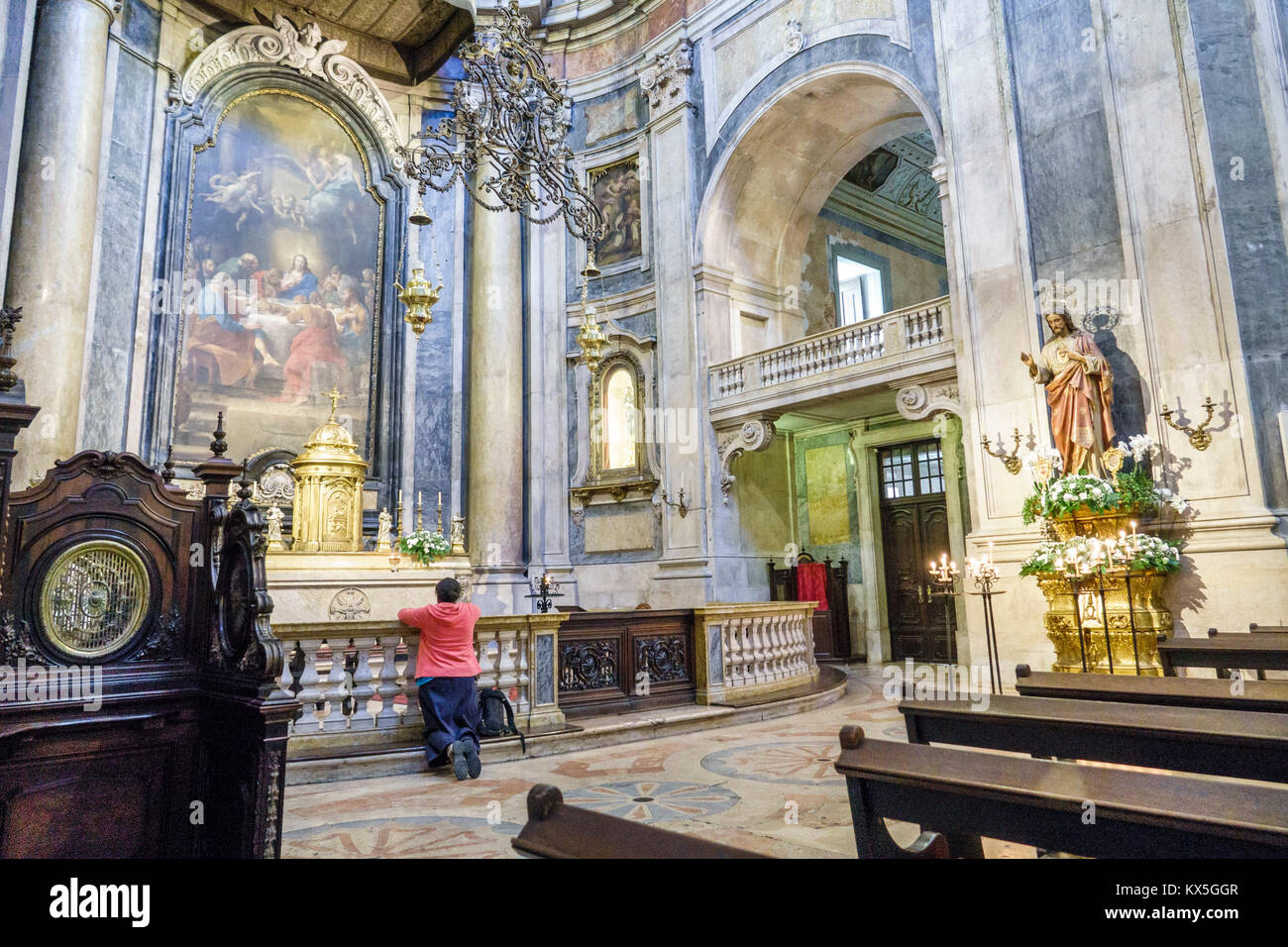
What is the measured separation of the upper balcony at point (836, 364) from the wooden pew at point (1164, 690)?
6.61 m

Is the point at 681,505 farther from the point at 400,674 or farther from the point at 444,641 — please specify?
the point at 444,641

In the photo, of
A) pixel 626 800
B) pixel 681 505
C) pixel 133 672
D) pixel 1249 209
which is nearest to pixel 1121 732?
pixel 626 800

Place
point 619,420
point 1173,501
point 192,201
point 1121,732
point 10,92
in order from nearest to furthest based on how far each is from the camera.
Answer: point 1121,732
point 1173,501
point 10,92
point 192,201
point 619,420

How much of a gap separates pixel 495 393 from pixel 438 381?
3.59 feet

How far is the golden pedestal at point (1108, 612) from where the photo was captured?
7.55 m

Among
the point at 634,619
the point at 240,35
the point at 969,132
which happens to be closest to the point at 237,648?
the point at 634,619

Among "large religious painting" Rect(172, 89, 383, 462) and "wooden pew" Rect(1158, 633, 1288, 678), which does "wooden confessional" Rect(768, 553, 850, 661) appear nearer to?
"large religious painting" Rect(172, 89, 383, 462)

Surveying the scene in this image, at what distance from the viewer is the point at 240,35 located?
12.7 metres

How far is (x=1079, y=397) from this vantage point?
26.9 ft

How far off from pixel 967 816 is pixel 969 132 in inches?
380

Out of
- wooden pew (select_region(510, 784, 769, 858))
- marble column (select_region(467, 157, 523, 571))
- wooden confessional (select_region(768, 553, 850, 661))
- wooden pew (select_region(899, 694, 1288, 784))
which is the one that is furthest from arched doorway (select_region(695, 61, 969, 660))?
wooden pew (select_region(510, 784, 769, 858))

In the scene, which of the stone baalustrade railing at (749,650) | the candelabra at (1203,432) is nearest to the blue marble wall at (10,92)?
the stone baalustrade railing at (749,650)

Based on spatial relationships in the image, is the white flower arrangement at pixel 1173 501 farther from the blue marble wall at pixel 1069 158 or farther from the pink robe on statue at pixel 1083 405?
the blue marble wall at pixel 1069 158

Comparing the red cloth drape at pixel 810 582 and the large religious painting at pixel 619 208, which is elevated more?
the large religious painting at pixel 619 208
